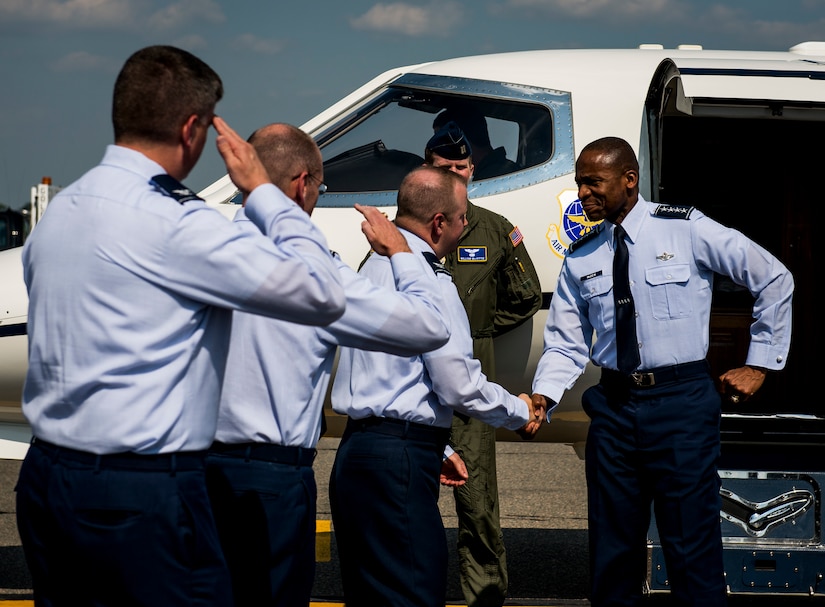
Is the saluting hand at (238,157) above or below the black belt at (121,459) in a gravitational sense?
above

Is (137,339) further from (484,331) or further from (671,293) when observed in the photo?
(484,331)

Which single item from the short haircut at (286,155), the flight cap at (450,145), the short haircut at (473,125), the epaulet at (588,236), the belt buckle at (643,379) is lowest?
the belt buckle at (643,379)

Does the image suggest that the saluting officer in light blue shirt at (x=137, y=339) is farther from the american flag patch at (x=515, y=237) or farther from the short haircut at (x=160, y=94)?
the american flag patch at (x=515, y=237)

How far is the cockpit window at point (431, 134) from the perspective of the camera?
4941 mm

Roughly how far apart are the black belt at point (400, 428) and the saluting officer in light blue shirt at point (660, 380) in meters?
0.99

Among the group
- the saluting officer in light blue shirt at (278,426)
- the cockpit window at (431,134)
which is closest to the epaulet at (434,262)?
the saluting officer in light blue shirt at (278,426)

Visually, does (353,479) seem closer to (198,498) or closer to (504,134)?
(198,498)

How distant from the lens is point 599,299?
13.1ft

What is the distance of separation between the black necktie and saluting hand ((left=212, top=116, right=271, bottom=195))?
2.03 meters

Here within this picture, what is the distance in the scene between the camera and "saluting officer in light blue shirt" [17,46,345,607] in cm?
197

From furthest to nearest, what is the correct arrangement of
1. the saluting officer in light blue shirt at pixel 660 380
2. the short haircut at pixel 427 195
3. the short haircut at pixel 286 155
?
the saluting officer in light blue shirt at pixel 660 380
the short haircut at pixel 427 195
the short haircut at pixel 286 155

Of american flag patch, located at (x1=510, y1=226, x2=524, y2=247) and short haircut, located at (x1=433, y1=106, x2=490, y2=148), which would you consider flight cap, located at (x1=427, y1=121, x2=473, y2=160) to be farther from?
american flag patch, located at (x1=510, y1=226, x2=524, y2=247)

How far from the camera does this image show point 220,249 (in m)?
1.96

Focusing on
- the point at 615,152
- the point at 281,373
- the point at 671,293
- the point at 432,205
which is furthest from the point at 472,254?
the point at 281,373
